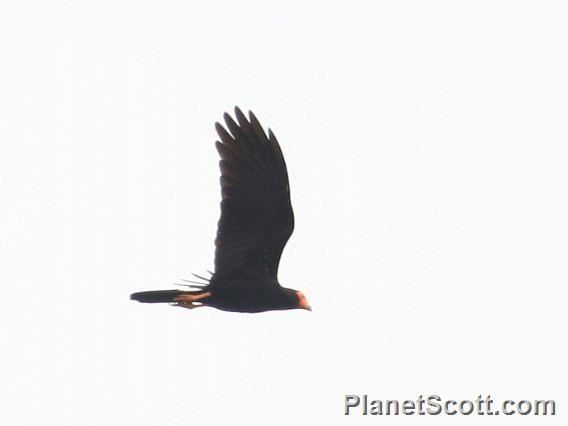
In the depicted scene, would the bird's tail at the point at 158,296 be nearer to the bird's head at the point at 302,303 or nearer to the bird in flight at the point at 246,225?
the bird in flight at the point at 246,225

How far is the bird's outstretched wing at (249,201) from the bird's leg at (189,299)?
1.40 ft

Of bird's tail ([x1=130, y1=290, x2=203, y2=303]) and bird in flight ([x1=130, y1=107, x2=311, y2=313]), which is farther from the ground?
bird in flight ([x1=130, y1=107, x2=311, y2=313])

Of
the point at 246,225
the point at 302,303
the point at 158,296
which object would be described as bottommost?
the point at 302,303

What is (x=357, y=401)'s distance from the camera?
58.9 feet

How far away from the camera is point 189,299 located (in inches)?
615

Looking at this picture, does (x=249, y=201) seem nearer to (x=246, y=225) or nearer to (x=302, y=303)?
(x=246, y=225)

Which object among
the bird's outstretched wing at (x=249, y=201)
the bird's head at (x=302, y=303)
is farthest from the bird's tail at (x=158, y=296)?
the bird's head at (x=302, y=303)

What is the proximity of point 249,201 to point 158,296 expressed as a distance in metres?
1.87

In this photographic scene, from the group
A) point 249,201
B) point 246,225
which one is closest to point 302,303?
point 246,225

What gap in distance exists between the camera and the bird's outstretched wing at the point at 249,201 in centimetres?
1553

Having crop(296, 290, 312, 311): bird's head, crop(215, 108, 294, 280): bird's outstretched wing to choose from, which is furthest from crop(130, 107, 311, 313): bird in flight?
crop(296, 290, 312, 311): bird's head

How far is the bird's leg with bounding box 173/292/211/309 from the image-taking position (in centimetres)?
1562

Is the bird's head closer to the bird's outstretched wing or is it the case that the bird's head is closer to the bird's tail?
the bird's outstretched wing

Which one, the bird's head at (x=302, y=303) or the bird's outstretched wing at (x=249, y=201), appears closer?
the bird's outstretched wing at (x=249, y=201)
